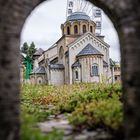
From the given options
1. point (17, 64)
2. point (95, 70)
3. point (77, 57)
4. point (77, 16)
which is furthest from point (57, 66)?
point (17, 64)

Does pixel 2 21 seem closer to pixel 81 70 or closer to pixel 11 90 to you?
pixel 11 90

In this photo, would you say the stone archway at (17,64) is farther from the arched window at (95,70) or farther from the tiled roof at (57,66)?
the tiled roof at (57,66)

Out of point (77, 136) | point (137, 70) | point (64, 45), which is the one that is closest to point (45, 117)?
point (77, 136)

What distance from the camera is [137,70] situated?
387cm

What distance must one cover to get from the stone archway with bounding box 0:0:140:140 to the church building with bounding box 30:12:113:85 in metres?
41.5

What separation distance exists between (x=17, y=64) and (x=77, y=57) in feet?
149

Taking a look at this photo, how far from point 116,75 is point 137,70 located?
168 feet

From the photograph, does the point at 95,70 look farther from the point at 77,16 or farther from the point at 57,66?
the point at 77,16

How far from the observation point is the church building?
48.5 m

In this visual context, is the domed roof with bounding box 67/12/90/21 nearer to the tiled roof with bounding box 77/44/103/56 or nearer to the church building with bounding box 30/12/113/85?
the church building with bounding box 30/12/113/85

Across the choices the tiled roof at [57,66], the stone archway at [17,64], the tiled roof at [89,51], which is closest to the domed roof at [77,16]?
the tiled roof at [89,51]

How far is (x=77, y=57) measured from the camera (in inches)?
1951

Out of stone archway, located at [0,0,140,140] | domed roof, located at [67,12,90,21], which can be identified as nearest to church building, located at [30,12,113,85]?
domed roof, located at [67,12,90,21]

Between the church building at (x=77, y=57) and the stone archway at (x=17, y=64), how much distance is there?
41.5m
